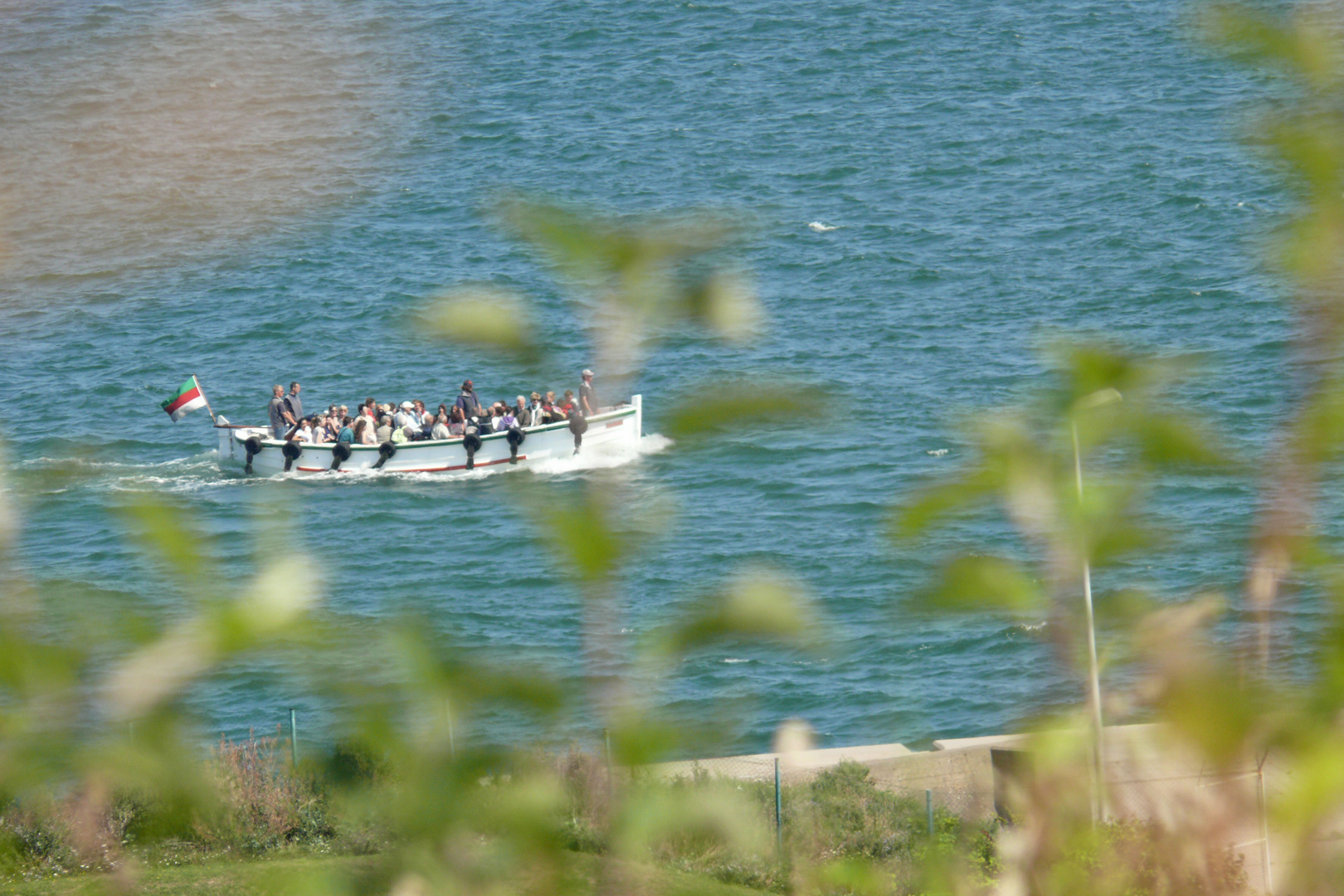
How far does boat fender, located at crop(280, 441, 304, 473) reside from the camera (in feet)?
124

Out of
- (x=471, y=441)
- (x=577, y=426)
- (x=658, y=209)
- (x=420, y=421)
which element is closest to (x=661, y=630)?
(x=658, y=209)

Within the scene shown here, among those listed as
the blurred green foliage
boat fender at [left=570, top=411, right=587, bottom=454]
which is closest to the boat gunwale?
boat fender at [left=570, top=411, right=587, bottom=454]

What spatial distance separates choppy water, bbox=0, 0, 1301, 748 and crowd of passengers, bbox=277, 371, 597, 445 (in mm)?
1752

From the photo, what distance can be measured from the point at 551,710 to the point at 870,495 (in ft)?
115

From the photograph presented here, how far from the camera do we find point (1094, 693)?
59.3 inches

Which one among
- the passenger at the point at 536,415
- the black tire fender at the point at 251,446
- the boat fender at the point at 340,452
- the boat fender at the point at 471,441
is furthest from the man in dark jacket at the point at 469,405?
the black tire fender at the point at 251,446

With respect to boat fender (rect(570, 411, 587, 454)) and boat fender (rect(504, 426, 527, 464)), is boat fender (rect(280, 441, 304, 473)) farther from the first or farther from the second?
boat fender (rect(570, 411, 587, 454))

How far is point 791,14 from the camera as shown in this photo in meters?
101

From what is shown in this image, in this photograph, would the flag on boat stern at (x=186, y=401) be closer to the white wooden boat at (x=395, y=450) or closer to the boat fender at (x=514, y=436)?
the white wooden boat at (x=395, y=450)

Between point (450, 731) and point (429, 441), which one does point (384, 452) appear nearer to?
point (429, 441)

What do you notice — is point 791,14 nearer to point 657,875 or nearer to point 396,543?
point 396,543

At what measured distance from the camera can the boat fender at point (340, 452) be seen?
38.0m

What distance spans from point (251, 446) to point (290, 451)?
1.29m

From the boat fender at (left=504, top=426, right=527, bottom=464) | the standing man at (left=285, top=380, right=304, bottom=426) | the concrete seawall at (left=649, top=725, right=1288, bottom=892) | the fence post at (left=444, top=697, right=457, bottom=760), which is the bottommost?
the boat fender at (left=504, top=426, right=527, bottom=464)
